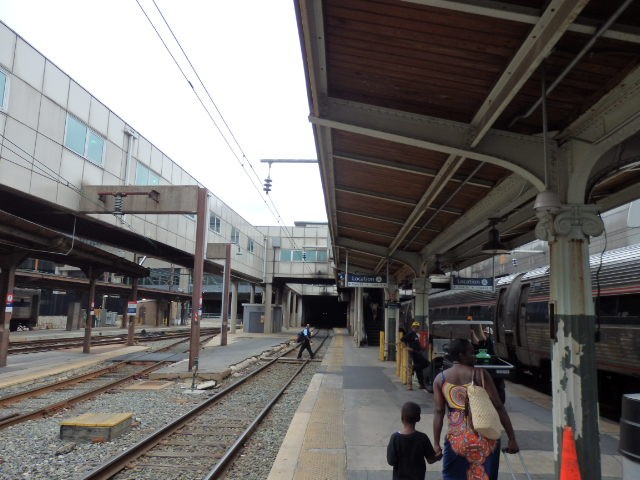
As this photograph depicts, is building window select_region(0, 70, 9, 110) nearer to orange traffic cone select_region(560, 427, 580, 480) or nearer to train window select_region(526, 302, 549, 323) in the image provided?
train window select_region(526, 302, 549, 323)

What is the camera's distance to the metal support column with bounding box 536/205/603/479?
199 inches

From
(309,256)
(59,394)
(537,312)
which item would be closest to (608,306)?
(537,312)

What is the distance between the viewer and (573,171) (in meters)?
5.48

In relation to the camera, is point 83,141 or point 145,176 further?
point 145,176

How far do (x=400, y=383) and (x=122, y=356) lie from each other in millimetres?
12557

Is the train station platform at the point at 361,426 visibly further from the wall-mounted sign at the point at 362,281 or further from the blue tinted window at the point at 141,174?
the blue tinted window at the point at 141,174

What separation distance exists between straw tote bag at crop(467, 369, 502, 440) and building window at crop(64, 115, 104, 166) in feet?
55.2

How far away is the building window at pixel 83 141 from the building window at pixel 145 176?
3.27 m

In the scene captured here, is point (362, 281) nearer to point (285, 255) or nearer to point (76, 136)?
point (76, 136)

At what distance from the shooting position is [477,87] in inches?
211

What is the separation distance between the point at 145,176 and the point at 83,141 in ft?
17.8

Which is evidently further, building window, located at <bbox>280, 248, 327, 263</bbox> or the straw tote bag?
building window, located at <bbox>280, 248, 327, 263</bbox>

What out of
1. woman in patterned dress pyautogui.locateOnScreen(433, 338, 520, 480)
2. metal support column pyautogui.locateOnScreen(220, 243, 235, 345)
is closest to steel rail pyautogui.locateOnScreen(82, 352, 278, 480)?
woman in patterned dress pyautogui.locateOnScreen(433, 338, 520, 480)

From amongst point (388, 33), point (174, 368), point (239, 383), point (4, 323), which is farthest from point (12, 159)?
point (388, 33)
